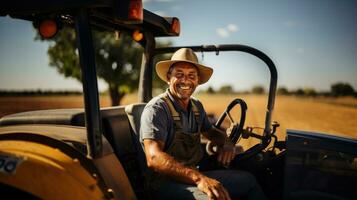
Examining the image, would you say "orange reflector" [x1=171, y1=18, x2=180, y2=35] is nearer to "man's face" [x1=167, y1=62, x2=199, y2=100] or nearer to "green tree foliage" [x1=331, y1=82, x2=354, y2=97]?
"man's face" [x1=167, y1=62, x2=199, y2=100]

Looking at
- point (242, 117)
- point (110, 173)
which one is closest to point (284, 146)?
point (242, 117)

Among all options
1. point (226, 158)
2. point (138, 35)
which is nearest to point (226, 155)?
point (226, 158)

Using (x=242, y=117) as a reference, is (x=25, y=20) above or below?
above

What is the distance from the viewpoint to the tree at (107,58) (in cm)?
2334

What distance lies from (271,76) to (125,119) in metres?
1.14

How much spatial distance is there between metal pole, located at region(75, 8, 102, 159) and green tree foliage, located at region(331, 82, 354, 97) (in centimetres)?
9816

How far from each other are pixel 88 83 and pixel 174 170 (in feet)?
2.29

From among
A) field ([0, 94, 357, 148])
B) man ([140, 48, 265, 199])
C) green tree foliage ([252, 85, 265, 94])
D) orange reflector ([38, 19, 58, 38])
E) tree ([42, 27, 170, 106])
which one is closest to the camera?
orange reflector ([38, 19, 58, 38])

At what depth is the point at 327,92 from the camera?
101625mm

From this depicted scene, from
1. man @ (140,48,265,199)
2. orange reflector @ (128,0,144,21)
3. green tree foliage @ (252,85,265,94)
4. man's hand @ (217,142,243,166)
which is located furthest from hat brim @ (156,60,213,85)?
green tree foliage @ (252,85,265,94)

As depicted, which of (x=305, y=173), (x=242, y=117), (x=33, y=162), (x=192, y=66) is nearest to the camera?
(x=33, y=162)

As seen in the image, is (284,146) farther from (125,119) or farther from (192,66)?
(125,119)

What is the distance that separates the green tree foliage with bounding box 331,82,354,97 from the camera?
90.8 metres

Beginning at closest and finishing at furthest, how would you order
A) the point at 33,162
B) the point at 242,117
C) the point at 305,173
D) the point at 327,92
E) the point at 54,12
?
the point at 33,162 → the point at 54,12 → the point at 305,173 → the point at 242,117 → the point at 327,92
